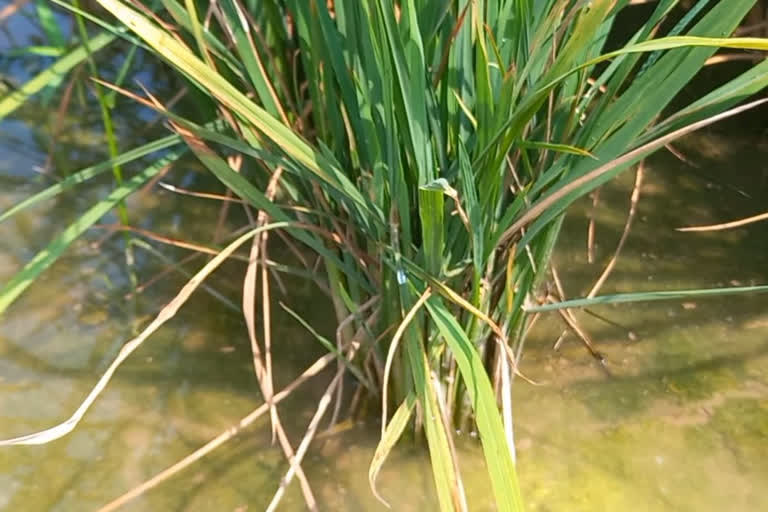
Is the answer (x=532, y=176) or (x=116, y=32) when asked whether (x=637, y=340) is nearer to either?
(x=532, y=176)

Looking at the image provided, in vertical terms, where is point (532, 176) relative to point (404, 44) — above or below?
below

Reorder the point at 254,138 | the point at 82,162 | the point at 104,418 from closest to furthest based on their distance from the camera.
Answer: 1. the point at 254,138
2. the point at 104,418
3. the point at 82,162

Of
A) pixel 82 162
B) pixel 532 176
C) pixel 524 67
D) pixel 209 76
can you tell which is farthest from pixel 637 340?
pixel 82 162

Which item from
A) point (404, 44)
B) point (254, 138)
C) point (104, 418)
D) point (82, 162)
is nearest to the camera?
point (404, 44)

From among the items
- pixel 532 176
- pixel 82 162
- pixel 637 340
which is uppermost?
pixel 532 176

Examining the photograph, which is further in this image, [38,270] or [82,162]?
[82,162]

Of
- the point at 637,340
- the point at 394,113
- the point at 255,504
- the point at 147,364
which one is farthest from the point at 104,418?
the point at 637,340
